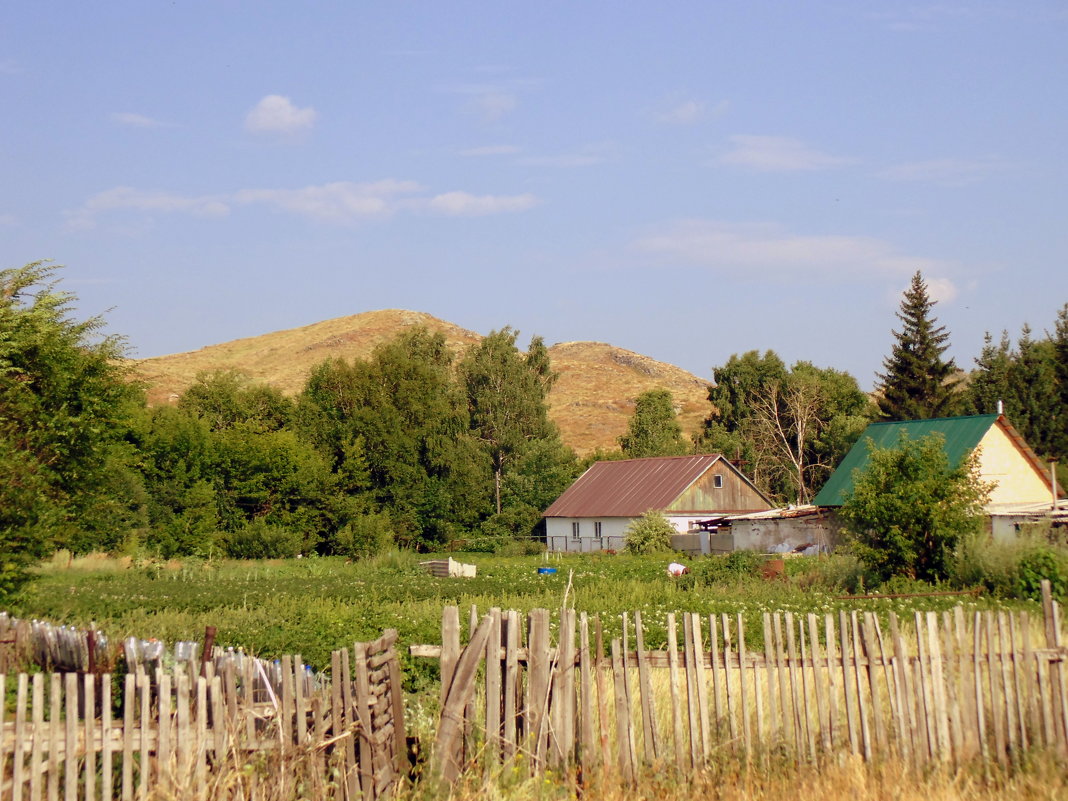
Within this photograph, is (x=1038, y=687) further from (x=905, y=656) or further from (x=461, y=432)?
(x=461, y=432)

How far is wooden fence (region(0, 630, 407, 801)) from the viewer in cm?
632

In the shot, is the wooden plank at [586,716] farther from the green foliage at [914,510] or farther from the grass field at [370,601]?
the green foliage at [914,510]

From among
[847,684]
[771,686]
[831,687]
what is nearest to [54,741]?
[771,686]

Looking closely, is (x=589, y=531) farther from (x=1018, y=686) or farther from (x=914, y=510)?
(x=1018, y=686)

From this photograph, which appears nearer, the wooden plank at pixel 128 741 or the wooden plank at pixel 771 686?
the wooden plank at pixel 128 741

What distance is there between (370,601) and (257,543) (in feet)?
107

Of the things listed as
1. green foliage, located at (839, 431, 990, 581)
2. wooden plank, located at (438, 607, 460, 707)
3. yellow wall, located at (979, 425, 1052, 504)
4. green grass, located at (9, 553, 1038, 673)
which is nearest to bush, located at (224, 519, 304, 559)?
green grass, located at (9, 553, 1038, 673)

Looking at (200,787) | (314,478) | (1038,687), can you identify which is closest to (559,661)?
(200,787)

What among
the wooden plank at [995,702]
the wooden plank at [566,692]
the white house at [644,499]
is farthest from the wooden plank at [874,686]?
the white house at [644,499]

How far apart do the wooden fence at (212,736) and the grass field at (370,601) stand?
9.22 ft

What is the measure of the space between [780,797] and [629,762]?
1081 mm

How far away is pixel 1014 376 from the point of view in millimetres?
63688

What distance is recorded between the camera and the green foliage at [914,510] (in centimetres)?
2131

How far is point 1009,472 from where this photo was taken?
40656 mm
